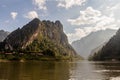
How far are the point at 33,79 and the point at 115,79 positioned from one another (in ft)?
77.8

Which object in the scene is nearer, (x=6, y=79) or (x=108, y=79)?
(x=6, y=79)

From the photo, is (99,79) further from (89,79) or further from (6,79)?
(6,79)

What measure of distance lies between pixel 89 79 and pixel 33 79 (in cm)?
1594

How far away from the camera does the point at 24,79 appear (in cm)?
6819

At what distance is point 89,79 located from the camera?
7019 cm

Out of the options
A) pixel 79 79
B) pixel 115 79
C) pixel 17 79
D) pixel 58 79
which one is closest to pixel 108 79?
pixel 115 79

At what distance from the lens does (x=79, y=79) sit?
70688 millimetres

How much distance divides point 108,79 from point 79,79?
28.4ft

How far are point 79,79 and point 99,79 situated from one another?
5.80 m

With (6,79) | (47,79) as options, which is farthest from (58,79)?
(6,79)

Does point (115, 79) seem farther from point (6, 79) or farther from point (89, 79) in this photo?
point (6, 79)

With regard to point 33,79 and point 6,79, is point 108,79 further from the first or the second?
point 6,79

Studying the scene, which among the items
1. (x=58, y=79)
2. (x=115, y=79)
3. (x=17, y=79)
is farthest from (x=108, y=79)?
(x=17, y=79)

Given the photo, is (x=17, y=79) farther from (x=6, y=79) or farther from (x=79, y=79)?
(x=79, y=79)
